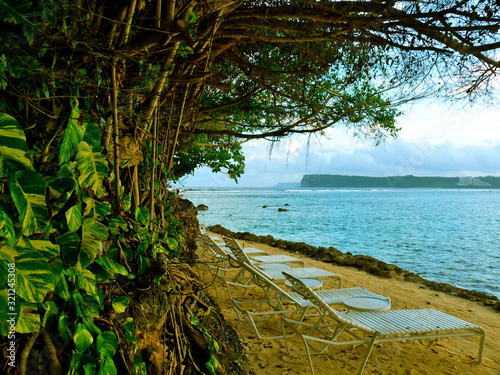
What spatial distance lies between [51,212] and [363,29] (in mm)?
2529

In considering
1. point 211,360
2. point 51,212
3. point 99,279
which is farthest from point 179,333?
point 51,212

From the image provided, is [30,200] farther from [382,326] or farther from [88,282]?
[382,326]

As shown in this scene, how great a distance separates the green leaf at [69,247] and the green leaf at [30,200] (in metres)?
0.16

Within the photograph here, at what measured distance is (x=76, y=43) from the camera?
1.58 m

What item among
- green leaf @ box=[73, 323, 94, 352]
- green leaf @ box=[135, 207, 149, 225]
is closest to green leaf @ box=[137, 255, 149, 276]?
green leaf @ box=[135, 207, 149, 225]

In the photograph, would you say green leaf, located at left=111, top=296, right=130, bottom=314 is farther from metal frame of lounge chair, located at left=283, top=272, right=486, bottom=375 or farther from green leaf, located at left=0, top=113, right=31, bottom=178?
metal frame of lounge chair, located at left=283, top=272, right=486, bottom=375

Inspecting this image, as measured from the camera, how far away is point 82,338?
1459 mm

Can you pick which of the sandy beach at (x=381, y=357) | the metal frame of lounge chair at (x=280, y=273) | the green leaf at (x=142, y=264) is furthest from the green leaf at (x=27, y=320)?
the metal frame of lounge chair at (x=280, y=273)

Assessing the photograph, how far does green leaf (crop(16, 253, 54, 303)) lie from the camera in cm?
123

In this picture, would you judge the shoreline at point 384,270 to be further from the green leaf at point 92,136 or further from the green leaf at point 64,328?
the green leaf at point 92,136

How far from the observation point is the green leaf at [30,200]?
4.06 ft

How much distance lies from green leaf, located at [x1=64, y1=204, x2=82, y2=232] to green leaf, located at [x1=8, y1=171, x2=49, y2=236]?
4.2 inches

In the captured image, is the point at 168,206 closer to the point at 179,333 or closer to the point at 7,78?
the point at 179,333

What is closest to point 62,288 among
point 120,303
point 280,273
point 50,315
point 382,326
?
point 50,315
